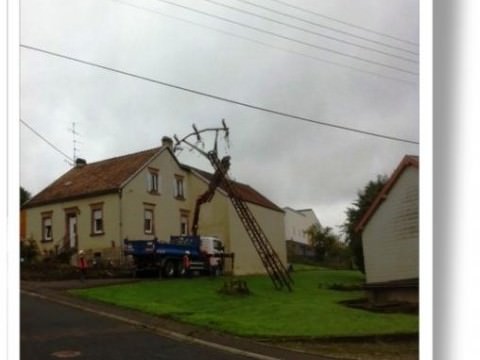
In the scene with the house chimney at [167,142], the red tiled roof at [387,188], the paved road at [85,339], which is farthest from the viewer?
the red tiled roof at [387,188]

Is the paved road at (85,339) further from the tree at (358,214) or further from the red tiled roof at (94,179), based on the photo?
the tree at (358,214)

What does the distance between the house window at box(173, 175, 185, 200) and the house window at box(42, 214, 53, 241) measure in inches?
11.8

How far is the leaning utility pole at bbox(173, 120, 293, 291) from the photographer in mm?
1648

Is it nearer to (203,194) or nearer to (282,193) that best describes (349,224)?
(282,193)

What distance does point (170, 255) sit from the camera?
1.66 metres

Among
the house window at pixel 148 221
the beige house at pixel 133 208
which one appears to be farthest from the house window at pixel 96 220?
the house window at pixel 148 221

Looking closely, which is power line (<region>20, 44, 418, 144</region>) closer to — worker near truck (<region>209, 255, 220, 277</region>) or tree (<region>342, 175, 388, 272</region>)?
tree (<region>342, 175, 388, 272</region>)

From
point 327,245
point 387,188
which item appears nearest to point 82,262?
point 327,245

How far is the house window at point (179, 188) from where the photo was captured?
165 cm

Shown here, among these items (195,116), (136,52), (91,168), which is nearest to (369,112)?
(195,116)

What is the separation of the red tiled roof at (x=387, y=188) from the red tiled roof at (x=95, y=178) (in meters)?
0.34

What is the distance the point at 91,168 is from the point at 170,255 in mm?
289

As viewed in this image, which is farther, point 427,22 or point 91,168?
point 427,22

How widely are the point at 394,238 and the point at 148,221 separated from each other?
0.63 meters
